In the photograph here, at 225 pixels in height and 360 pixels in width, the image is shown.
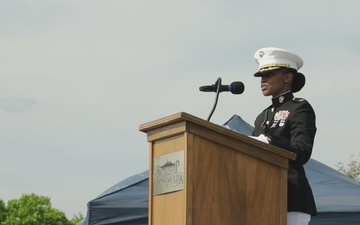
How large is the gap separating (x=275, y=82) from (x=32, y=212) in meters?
12.4

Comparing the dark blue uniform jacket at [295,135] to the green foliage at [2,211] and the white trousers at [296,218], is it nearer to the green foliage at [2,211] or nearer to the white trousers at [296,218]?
the white trousers at [296,218]

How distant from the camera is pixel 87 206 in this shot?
976 centimetres

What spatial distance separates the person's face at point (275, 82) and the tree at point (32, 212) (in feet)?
39.8

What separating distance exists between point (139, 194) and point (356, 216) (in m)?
1.97

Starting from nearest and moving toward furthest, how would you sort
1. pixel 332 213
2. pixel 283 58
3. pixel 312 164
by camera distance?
pixel 283 58
pixel 332 213
pixel 312 164

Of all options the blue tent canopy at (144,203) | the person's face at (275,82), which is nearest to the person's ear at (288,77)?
the person's face at (275,82)

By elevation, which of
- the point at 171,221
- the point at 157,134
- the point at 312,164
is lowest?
the point at 171,221

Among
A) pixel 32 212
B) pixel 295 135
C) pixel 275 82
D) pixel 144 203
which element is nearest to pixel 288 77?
pixel 275 82

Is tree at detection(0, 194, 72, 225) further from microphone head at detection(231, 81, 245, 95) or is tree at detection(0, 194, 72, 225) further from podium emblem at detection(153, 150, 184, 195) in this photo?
podium emblem at detection(153, 150, 184, 195)

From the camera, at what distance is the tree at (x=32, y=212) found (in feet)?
57.7

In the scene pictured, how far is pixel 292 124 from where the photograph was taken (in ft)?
18.3

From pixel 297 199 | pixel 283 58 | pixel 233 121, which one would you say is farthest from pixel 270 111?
pixel 233 121

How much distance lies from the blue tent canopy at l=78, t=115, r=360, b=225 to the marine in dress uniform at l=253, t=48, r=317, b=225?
3.74 metres

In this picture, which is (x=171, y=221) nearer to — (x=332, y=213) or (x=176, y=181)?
(x=176, y=181)
